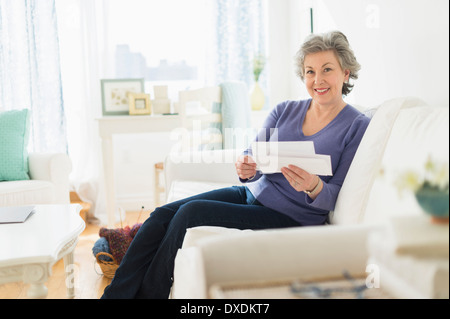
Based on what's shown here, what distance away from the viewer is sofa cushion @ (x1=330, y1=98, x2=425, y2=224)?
1.33m

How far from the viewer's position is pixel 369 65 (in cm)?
206

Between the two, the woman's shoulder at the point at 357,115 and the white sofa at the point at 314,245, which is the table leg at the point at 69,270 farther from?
the woman's shoulder at the point at 357,115

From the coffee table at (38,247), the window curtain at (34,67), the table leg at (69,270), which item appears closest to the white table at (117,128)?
the window curtain at (34,67)

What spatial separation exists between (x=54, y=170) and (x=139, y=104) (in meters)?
0.75

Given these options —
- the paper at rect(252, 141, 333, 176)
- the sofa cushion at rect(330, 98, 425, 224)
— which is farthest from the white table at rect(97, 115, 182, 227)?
the sofa cushion at rect(330, 98, 425, 224)

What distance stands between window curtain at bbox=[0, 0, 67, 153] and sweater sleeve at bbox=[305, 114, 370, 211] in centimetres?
263

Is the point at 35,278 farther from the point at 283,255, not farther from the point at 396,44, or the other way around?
the point at 396,44

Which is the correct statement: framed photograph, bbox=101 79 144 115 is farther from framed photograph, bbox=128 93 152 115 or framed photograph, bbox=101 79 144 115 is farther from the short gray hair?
the short gray hair

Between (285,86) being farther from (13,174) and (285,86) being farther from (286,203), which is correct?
(286,203)

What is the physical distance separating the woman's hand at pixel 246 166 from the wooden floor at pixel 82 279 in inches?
27.9
